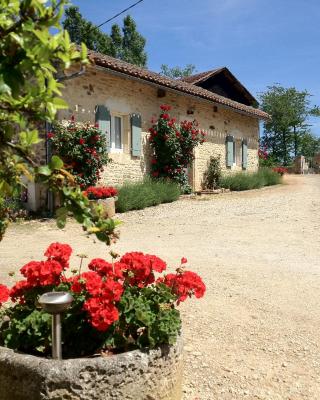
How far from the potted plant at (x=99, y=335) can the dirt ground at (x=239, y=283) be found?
0.76 metres

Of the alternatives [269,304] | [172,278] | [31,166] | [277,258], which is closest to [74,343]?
[172,278]

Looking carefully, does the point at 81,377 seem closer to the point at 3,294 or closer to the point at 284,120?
the point at 3,294

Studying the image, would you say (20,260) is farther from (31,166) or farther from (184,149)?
(184,149)

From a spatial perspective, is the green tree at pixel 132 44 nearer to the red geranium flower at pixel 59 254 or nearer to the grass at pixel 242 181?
the grass at pixel 242 181

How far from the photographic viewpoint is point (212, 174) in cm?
1495

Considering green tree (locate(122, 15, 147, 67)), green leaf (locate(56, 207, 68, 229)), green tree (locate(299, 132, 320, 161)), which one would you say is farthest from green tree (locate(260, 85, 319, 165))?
green leaf (locate(56, 207, 68, 229))

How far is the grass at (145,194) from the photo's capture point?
33.6ft

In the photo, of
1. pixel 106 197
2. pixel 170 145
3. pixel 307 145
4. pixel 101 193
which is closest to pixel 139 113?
pixel 170 145

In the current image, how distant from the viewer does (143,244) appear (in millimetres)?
6938

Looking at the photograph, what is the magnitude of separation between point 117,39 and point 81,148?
23297 mm

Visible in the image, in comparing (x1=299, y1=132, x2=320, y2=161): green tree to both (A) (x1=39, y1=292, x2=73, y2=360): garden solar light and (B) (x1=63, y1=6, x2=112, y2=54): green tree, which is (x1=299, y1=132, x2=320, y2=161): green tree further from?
(A) (x1=39, y1=292, x2=73, y2=360): garden solar light

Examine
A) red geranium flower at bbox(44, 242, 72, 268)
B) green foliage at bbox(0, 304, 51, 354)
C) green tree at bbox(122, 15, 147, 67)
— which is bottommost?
green foliage at bbox(0, 304, 51, 354)

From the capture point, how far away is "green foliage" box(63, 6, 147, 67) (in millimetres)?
28594

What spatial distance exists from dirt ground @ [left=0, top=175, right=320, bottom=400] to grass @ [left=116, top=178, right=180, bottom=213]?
30 cm
